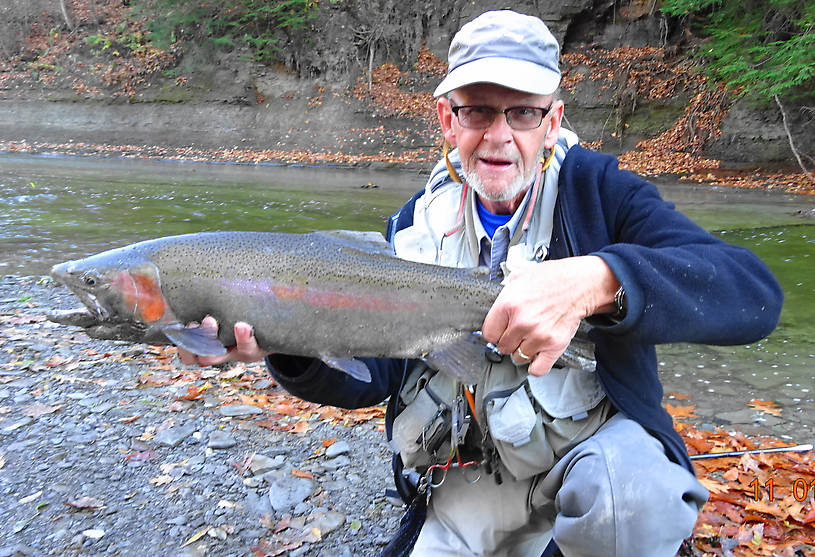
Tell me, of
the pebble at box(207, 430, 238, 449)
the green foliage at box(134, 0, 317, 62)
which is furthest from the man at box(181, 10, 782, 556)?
the green foliage at box(134, 0, 317, 62)

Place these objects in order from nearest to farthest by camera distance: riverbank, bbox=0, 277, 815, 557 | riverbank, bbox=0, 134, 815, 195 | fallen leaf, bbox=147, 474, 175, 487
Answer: riverbank, bbox=0, 277, 815, 557
fallen leaf, bbox=147, 474, 175, 487
riverbank, bbox=0, 134, 815, 195

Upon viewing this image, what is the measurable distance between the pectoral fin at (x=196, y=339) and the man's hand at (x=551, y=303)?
3.34ft

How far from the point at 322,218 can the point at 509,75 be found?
1085 centimetres

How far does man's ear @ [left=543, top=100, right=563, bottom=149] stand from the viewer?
2.48 metres

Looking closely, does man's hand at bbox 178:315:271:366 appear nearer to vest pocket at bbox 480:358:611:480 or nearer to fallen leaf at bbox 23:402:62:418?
vest pocket at bbox 480:358:611:480

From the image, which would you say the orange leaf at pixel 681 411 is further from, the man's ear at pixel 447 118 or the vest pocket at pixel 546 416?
the man's ear at pixel 447 118

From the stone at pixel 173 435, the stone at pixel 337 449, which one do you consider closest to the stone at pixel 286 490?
the stone at pixel 337 449

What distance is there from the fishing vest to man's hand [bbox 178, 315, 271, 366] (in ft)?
2.39

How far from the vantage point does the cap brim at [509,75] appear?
87.9 inches

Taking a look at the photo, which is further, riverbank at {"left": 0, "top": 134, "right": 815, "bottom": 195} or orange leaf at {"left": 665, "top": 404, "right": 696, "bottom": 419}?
riverbank at {"left": 0, "top": 134, "right": 815, "bottom": 195}

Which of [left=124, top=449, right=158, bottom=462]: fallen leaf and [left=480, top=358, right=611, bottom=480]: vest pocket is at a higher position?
[left=480, top=358, right=611, bottom=480]: vest pocket

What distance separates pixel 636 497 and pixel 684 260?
75 cm

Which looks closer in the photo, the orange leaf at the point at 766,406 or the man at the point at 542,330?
the man at the point at 542,330

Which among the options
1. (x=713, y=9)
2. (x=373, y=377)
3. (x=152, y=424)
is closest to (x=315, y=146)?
(x=713, y=9)
